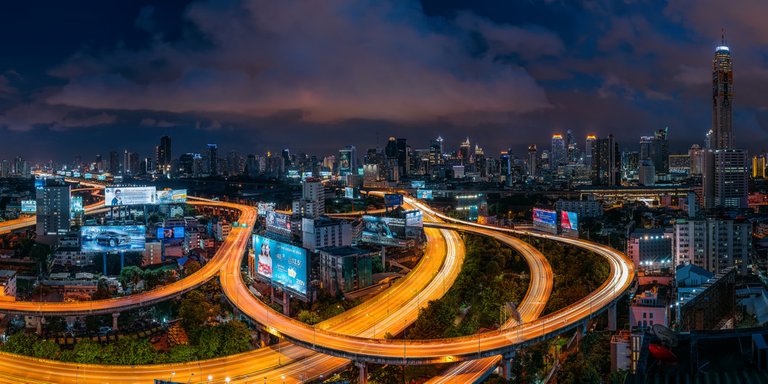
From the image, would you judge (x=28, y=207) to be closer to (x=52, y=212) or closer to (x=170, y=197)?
(x=52, y=212)

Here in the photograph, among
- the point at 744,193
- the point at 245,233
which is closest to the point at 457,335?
the point at 245,233

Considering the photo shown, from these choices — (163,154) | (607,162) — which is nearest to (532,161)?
(607,162)

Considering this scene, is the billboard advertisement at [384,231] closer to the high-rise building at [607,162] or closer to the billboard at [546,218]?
the billboard at [546,218]

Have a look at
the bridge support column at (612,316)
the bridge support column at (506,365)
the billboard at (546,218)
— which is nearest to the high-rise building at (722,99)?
the billboard at (546,218)

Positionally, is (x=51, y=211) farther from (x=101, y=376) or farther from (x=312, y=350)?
(x=312, y=350)

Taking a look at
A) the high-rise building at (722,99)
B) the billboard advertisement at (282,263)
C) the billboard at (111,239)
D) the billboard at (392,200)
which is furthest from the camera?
the high-rise building at (722,99)

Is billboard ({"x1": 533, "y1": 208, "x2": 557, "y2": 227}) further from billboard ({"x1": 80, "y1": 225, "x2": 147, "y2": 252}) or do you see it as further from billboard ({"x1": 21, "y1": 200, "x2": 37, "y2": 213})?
billboard ({"x1": 21, "y1": 200, "x2": 37, "y2": 213})

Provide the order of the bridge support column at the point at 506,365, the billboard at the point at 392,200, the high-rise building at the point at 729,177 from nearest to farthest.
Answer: the bridge support column at the point at 506,365 → the billboard at the point at 392,200 → the high-rise building at the point at 729,177
